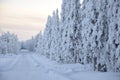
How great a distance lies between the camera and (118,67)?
89.5 ft

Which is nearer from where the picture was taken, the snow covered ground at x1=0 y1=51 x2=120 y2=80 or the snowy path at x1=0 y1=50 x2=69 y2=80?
the snow covered ground at x1=0 y1=51 x2=120 y2=80

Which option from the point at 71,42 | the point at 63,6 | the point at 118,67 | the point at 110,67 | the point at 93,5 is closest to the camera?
the point at 118,67

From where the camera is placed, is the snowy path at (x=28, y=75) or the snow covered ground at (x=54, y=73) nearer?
the snow covered ground at (x=54, y=73)

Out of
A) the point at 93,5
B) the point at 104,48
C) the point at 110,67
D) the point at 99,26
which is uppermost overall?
the point at 93,5

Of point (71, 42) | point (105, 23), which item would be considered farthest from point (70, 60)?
point (105, 23)

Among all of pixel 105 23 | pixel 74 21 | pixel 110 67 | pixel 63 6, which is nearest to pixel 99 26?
pixel 105 23

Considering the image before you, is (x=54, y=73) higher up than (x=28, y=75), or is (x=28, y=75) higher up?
(x=54, y=73)

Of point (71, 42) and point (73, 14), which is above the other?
point (73, 14)

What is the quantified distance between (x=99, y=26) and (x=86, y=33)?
7.40ft

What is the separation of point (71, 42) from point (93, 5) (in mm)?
12239

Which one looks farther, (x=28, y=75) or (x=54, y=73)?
(x=54, y=73)

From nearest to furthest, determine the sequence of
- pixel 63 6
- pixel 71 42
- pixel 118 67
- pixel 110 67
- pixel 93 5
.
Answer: pixel 118 67 → pixel 110 67 → pixel 93 5 → pixel 71 42 → pixel 63 6

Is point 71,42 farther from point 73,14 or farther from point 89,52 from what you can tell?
point 89,52

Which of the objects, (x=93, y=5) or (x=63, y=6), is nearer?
(x=93, y=5)
